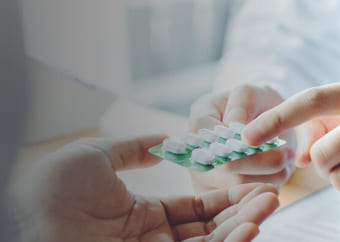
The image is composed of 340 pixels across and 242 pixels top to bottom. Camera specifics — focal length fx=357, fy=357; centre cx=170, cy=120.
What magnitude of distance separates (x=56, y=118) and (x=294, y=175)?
0.32 meters

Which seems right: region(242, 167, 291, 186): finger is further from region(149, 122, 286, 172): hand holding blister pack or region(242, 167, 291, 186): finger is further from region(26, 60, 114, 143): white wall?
region(26, 60, 114, 143): white wall

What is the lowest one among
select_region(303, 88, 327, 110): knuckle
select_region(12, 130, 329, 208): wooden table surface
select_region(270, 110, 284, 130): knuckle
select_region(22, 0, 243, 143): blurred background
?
select_region(12, 130, 329, 208): wooden table surface

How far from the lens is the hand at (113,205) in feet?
0.83

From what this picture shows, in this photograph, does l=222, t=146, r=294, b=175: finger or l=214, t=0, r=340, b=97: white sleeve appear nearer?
l=222, t=146, r=294, b=175: finger

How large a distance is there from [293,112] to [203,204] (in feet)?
0.37

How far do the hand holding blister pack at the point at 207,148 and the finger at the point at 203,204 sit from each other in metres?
0.03

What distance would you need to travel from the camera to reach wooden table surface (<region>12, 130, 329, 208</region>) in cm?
25

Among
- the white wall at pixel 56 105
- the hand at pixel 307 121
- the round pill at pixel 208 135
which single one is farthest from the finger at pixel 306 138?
the white wall at pixel 56 105

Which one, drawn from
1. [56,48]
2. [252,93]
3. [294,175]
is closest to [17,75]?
[56,48]

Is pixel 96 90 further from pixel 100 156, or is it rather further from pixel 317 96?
pixel 317 96

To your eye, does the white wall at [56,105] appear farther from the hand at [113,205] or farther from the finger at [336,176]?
the finger at [336,176]

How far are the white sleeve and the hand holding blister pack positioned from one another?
0.08 meters

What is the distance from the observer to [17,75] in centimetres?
25

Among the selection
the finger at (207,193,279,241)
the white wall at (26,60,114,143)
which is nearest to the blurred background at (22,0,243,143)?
the white wall at (26,60,114,143)
